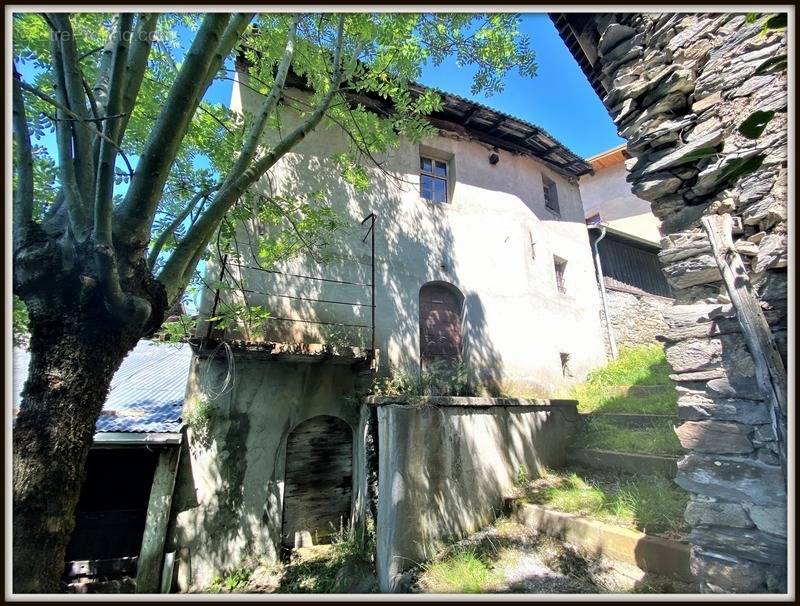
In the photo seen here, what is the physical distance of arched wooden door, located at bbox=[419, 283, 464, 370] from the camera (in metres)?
7.03

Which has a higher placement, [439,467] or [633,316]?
[633,316]

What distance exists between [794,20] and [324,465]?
21.2 feet

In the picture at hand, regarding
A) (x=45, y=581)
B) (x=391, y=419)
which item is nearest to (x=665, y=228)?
(x=391, y=419)

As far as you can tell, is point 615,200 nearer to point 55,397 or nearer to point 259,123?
point 259,123

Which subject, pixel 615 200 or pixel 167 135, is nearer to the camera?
pixel 167 135

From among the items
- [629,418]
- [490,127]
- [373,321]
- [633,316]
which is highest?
[490,127]

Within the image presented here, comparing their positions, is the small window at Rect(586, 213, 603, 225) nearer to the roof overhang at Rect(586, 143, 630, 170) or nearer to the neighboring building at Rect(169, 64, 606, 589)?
the roof overhang at Rect(586, 143, 630, 170)

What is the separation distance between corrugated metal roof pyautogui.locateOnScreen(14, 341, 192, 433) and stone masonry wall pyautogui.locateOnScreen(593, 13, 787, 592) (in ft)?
17.8

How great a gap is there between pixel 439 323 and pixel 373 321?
2.16 metres

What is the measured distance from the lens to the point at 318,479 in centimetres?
555

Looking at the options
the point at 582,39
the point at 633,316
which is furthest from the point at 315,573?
the point at 633,316

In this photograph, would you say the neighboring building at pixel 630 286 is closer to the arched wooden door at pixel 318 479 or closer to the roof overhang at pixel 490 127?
the roof overhang at pixel 490 127

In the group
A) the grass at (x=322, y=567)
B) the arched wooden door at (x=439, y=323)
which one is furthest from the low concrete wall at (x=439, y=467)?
the arched wooden door at (x=439, y=323)

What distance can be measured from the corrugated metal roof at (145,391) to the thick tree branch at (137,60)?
2796 millimetres
